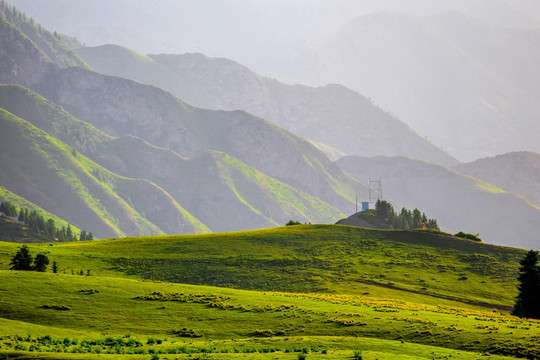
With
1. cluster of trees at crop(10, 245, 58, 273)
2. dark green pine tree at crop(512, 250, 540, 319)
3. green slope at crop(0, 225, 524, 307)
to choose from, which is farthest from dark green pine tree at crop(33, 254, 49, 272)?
dark green pine tree at crop(512, 250, 540, 319)

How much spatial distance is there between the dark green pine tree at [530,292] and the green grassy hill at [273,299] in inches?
174

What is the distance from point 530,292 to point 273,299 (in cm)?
3907

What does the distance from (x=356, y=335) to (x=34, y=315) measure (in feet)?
116

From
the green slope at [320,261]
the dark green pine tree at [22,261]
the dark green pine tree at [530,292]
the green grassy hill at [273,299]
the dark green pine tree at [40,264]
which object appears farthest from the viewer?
the green slope at [320,261]

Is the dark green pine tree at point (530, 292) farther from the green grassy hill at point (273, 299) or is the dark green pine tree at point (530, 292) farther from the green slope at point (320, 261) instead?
the green slope at point (320, 261)

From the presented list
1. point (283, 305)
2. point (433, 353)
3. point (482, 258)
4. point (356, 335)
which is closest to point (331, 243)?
point (482, 258)

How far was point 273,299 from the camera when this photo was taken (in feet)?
280

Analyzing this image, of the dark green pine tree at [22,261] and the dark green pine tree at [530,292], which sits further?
the dark green pine tree at [22,261]

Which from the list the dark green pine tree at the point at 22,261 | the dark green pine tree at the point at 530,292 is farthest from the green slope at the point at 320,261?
the dark green pine tree at the point at 530,292

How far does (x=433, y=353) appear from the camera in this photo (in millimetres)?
56906

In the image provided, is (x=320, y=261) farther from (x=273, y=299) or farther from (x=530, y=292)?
(x=530, y=292)

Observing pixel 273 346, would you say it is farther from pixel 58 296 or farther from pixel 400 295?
pixel 400 295

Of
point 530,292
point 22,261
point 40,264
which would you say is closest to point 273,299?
point 530,292

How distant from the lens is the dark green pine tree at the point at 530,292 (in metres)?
90.2
